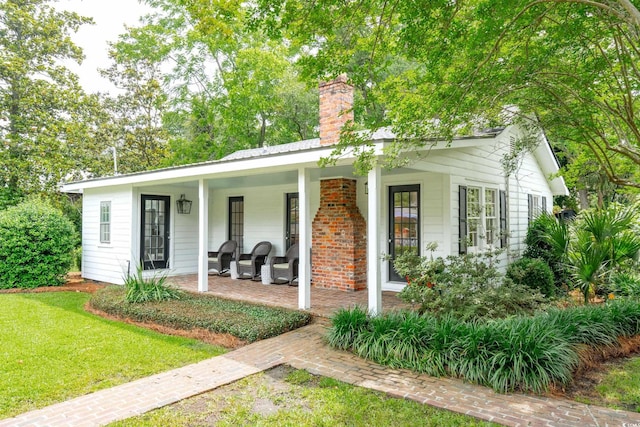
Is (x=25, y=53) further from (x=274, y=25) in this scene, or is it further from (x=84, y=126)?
(x=274, y=25)

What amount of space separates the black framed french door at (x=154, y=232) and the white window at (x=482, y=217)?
304 inches

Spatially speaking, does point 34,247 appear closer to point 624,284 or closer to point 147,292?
point 147,292

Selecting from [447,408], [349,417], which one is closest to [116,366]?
[349,417]

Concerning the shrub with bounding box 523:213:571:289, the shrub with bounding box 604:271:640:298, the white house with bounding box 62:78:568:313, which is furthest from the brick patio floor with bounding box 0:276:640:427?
the shrub with bounding box 523:213:571:289

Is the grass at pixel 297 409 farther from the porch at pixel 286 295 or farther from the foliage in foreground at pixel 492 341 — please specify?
the porch at pixel 286 295

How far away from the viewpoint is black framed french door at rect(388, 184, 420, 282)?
27.9ft

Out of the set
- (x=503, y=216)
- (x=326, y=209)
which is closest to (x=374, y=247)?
(x=326, y=209)

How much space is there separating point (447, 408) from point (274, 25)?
13.4 feet

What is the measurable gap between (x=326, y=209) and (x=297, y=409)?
5.66m

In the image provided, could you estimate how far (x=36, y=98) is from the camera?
16125 millimetres

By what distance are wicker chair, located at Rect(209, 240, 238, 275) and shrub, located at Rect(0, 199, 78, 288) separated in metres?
3.78

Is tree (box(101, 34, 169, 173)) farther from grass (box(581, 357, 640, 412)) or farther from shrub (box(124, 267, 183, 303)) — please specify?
grass (box(581, 357, 640, 412))

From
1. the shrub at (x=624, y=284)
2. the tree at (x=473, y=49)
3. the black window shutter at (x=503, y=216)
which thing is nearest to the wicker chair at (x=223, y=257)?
the tree at (x=473, y=49)

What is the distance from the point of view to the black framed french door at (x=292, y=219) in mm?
10352
